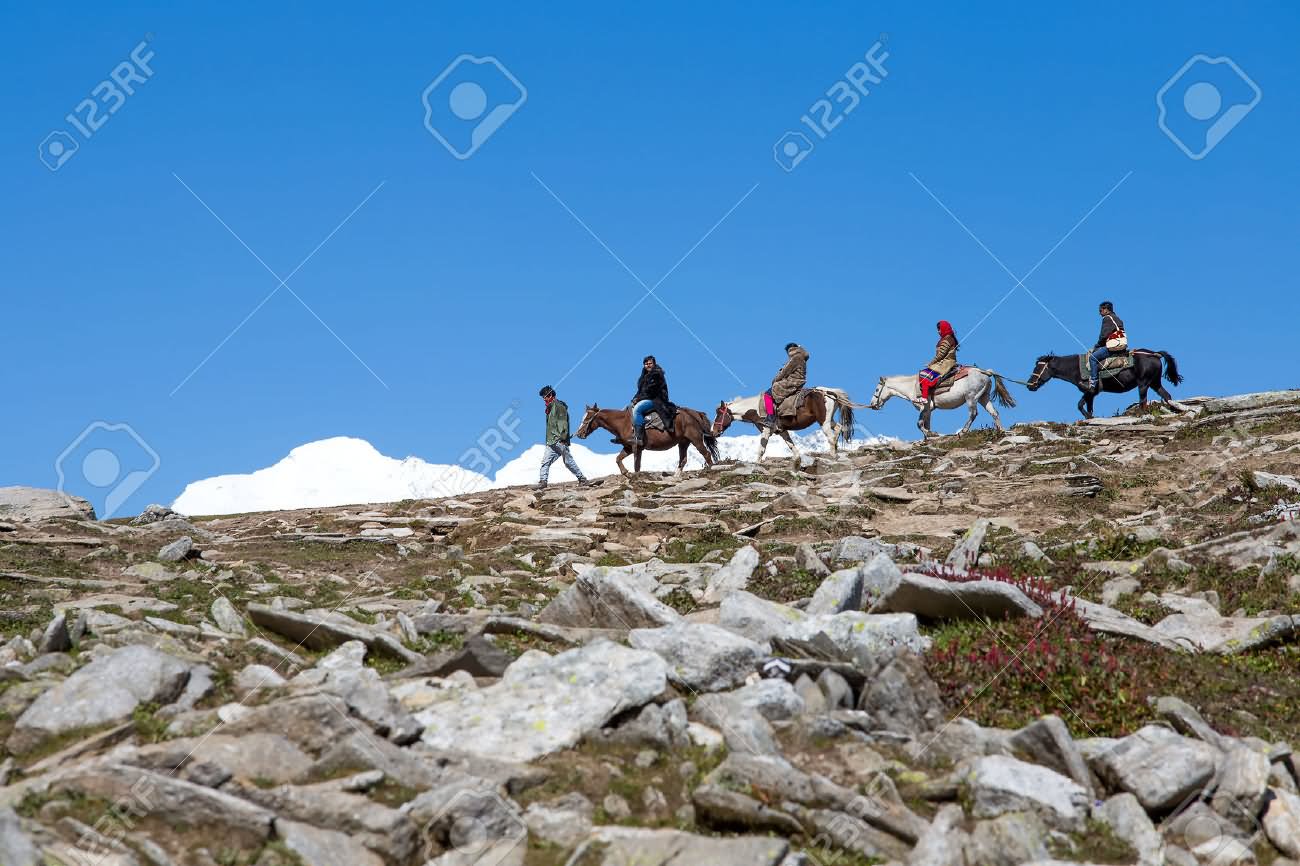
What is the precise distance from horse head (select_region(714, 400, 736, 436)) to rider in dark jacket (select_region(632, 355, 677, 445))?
3814mm

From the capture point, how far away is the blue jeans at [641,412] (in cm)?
3375

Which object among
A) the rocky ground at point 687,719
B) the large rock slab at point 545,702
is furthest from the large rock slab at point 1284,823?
the large rock slab at point 545,702

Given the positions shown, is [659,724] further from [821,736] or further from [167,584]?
[167,584]

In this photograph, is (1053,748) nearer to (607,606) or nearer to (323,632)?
(607,606)

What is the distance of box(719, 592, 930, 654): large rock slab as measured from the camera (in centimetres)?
1116

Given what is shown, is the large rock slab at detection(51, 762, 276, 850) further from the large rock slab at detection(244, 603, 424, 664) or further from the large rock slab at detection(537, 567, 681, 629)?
the large rock slab at detection(537, 567, 681, 629)

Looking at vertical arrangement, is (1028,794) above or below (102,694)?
below

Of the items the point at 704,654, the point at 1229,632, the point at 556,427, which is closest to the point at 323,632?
the point at 704,654

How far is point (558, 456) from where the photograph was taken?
→ 32969 millimetres

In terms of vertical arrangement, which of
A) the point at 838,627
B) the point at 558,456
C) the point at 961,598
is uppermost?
the point at 558,456

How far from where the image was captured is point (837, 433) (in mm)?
36188

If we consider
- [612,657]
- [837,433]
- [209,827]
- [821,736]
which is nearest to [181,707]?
[209,827]

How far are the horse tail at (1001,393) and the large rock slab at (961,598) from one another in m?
26.2

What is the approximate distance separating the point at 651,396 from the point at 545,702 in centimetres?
2420
